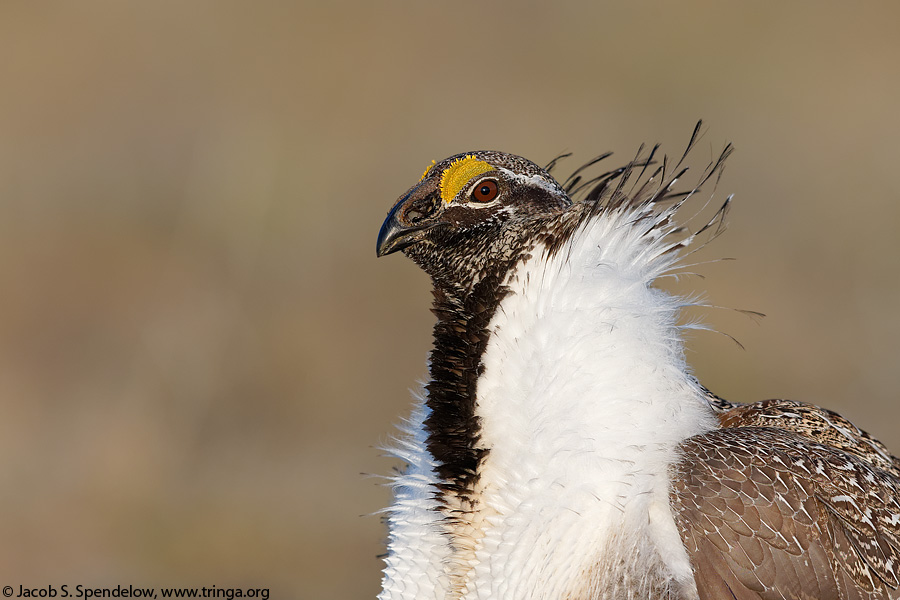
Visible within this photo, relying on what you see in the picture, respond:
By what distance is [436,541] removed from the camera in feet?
8.84

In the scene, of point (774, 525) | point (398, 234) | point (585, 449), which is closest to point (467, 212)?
point (398, 234)

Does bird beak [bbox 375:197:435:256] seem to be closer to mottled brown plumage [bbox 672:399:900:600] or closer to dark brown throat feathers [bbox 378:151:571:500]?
dark brown throat feathers [bbox 378:151:571:500]

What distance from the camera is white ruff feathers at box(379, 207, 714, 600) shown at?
2.50 metres

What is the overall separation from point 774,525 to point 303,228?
28.7 feet

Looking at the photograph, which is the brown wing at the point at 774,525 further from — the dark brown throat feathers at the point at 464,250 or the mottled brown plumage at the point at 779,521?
the dark brown throat feathers at the point at 464,250

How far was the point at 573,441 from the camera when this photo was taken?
2.55m

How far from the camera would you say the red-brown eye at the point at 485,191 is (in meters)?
3.00

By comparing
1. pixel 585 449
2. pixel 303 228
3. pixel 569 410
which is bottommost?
pixel 585 449

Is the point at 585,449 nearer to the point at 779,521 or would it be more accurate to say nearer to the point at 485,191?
the point at 779,521

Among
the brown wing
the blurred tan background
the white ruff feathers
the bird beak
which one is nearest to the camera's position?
the brown wing

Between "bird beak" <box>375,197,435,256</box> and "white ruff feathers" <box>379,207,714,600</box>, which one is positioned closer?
"white ruff feathers" <box>379,207,714,600</box>

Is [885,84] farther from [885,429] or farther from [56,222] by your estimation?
[56,222]

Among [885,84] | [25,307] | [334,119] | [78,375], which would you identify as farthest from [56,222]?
[885,84]

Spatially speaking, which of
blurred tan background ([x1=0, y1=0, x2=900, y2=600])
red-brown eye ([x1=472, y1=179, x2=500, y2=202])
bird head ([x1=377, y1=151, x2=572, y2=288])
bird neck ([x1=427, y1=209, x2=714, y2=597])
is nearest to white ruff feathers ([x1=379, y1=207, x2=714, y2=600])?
bird neck ([x1=427, y1=209, x2=714, y2=597])
